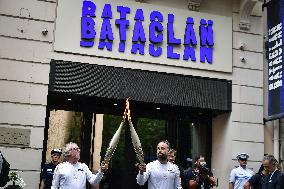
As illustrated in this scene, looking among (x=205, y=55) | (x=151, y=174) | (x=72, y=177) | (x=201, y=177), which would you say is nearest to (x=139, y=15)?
(x=205, y=55)

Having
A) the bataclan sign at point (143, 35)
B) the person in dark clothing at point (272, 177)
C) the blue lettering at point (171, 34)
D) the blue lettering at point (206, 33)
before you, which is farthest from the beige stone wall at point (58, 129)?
the person in dark clothing at point (272, 177)

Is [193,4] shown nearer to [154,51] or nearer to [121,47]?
[154,51]

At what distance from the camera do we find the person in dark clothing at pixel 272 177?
294 inches

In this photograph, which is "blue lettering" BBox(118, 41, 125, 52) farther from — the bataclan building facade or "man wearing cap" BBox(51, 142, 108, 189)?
"man wearing cap" BBox(51, 142, 108, 189)

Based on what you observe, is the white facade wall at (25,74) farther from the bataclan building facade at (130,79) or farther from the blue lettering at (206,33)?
the blue lettering at (206,33)

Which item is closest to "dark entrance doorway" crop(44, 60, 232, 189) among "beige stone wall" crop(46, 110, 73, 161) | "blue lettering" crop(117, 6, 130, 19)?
"beige stone wall" crop(46, 110, 73, 161)

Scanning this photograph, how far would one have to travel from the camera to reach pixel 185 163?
11133 mm

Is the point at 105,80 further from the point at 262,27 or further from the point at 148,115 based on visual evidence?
the point at 262,27

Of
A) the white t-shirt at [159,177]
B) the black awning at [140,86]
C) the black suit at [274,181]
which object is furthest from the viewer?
the black awning at [140,86]

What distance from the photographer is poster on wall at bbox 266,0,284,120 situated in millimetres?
10344

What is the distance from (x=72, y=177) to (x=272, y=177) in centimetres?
362

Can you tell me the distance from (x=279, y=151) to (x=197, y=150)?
2.14 meters

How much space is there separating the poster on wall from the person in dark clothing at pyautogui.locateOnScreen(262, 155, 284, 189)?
2.72m

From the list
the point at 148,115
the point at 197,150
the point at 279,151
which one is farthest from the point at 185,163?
the point at 279,151
